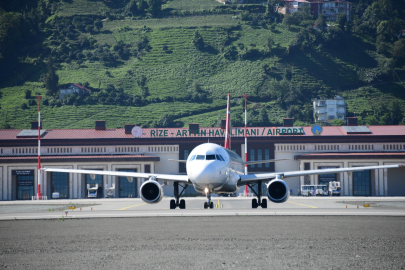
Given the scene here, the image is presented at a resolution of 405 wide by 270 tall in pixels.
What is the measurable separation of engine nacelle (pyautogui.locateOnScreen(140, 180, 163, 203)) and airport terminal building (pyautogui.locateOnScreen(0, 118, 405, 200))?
48093 mm

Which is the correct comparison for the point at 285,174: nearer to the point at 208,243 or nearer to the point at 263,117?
the point at 208,243

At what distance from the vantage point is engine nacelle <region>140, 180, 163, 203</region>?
33250 mm

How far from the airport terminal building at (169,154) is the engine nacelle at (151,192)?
48093 millimetres

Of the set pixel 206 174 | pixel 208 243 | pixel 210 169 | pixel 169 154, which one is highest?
pixel 169 154

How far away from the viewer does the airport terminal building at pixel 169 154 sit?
81.3m

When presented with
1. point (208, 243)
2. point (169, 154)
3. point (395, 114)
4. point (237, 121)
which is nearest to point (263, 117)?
point (237, 121)

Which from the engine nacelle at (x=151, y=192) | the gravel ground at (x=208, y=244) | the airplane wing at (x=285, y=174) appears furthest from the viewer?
the airplane wing at (x=285, y=174)

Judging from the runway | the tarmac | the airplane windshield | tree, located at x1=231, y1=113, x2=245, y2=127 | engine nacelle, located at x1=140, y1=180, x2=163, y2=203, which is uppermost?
tree, located at x1=231, y1=113, x2=245, y2=127

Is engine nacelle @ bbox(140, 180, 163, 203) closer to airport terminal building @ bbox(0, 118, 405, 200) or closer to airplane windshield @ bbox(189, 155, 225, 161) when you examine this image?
airplane windshield @ bbox(189, 155, 225, 161)

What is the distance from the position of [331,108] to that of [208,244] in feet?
591

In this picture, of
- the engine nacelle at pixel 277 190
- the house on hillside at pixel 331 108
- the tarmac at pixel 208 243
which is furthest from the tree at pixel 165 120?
the tarmac at pixel 208 243

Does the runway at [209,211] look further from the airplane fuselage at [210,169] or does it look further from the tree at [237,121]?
the tree at [237,121]

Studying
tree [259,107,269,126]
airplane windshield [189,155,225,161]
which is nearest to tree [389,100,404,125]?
tree [259,107,269,126]

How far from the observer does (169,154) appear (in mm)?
87312
